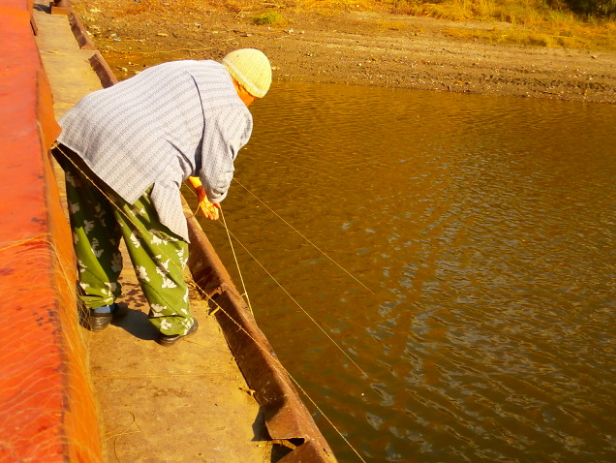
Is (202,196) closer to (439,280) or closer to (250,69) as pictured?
(250,69)

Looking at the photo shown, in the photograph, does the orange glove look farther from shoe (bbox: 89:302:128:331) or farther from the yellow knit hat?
shoe (bbox: 89:302:128:331)

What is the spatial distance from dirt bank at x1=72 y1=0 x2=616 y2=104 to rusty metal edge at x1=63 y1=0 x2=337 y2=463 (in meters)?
9.78

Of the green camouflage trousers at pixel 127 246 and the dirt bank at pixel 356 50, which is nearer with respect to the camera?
the green camouflage trousers at pixel 127 246

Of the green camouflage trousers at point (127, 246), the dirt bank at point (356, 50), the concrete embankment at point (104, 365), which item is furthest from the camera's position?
the dirt bank at point (356, 50)

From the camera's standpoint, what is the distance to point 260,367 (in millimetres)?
3418

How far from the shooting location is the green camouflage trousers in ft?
10.6

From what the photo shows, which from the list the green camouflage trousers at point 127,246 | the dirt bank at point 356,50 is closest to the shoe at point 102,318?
the green camouflage trousers at point 127,246

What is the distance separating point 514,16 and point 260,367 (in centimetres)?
1847

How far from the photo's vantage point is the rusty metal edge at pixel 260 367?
117 inches

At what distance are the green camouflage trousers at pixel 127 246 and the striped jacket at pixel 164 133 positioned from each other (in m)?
0.10

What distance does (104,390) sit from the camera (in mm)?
3162

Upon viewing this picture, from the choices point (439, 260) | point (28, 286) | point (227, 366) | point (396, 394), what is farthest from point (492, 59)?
point (28, 286)

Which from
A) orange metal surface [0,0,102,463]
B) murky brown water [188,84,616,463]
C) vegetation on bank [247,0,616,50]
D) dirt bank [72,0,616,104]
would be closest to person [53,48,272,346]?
orange metal surface [0,0,102,463]

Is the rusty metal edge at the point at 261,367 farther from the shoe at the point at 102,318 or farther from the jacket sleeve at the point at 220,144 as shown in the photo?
the jacket sleeve at the point at 220,144
